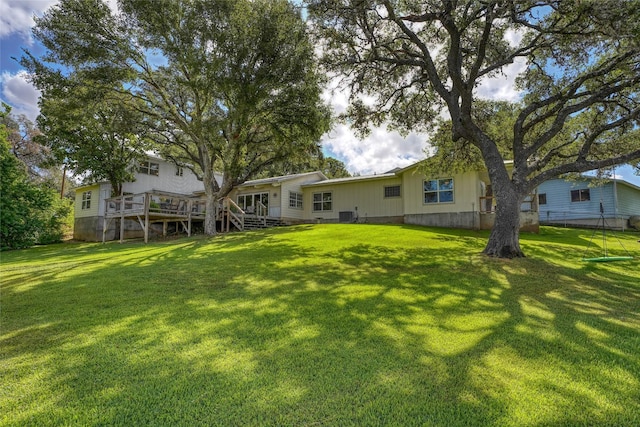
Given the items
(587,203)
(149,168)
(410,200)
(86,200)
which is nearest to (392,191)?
(410,200)

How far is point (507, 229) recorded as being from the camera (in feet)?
27.9

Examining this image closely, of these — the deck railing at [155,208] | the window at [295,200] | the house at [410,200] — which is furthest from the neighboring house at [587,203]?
the deck railing at [155,208]

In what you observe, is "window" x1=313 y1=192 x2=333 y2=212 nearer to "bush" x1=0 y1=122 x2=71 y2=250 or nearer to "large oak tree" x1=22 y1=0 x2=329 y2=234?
"large oak tree" x1=22 y1=0 x2=329 y2=234

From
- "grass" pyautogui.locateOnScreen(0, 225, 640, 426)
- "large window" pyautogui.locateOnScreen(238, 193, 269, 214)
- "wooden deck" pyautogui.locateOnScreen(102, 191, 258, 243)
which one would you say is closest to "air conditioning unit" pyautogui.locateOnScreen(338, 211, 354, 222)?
"large window" pyautogui.locateOnScreen(238, 193, 269, 214)

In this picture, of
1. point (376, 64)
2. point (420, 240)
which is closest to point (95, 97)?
point (376, 64)

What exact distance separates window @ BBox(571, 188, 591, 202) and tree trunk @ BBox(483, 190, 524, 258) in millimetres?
18537

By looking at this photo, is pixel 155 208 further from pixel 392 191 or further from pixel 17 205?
pixel 392 191

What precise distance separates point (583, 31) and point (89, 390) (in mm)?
12074

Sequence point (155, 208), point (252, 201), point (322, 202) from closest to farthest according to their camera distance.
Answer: point (155, 208) < point (322, 202) < point (252, 201)

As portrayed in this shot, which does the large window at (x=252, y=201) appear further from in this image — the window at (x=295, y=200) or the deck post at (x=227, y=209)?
the deck post at (x=227, y=209)

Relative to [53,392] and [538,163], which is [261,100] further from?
[53,392]

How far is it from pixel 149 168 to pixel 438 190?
64.4 ft

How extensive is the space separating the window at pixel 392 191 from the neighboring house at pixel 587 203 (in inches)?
452

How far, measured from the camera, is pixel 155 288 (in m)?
5.81
